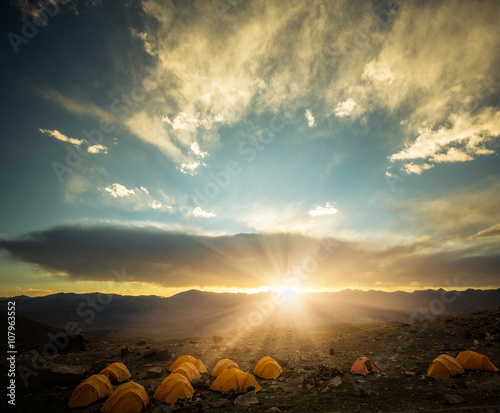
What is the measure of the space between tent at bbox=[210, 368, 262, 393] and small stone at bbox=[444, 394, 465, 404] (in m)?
10.3

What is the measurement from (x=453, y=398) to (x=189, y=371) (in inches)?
613

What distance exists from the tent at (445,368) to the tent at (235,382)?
37.3 ft

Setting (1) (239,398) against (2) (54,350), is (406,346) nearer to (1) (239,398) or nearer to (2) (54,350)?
(1) (239,398)

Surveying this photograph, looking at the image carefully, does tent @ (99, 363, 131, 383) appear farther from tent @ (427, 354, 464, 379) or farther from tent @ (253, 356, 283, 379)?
tent @ (427, 354, 464, 379)

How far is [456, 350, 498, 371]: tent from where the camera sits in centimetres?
1430

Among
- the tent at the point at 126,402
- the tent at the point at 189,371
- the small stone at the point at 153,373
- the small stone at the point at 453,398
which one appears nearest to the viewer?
the small stone at the point at 453,398

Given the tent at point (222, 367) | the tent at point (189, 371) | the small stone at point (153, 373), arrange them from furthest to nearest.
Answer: the small stone at point (153, 373) → the tent at point (222, 367) → the tent at point (189, 371)

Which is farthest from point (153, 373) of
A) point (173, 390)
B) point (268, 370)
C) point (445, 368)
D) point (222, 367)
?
point (445, 368)

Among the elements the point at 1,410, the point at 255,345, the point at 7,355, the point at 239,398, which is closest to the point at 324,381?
the point at 239,398

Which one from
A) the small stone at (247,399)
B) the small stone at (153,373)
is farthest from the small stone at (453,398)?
the small stone at (153,373)

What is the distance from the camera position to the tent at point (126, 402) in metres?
12.0

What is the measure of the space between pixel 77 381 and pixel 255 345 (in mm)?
17142

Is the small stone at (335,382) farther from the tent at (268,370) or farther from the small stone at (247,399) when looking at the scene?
the small stone at (247,399)

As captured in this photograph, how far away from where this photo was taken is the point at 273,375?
1656 cm
